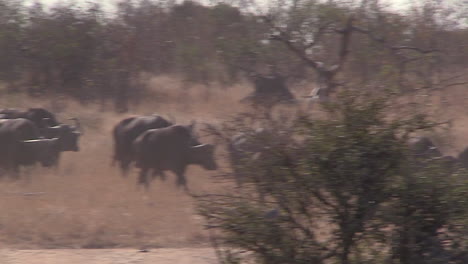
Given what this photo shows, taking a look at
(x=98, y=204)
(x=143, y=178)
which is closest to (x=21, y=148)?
(x=143, y=178)

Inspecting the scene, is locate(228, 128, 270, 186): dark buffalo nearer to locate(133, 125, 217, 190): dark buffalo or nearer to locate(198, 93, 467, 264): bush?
locate(198, 93, 467, 264): bush

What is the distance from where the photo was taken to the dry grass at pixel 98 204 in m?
8.58

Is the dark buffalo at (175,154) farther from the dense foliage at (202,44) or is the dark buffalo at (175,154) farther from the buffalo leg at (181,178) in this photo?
the dense foliage at (202,44)

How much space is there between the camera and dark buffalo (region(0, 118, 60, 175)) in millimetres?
13461

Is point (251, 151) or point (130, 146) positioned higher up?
point (251, 151)

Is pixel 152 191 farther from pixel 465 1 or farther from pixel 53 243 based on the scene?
pixel 465 1

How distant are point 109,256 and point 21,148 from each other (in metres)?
6.48

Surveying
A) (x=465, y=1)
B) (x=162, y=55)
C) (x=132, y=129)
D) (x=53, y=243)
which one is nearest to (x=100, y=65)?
(x=162, y=55)

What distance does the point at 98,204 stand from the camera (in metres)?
10.5

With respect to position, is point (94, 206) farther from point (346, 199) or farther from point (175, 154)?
point (346, 199)

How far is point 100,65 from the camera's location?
77.3 ft

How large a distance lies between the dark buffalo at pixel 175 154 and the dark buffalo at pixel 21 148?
1.87 metres

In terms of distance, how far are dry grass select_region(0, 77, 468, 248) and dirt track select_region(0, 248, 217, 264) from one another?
300 mm

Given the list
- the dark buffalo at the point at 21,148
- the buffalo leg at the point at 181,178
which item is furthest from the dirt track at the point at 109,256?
the dark buffalo at the point at 21,148
